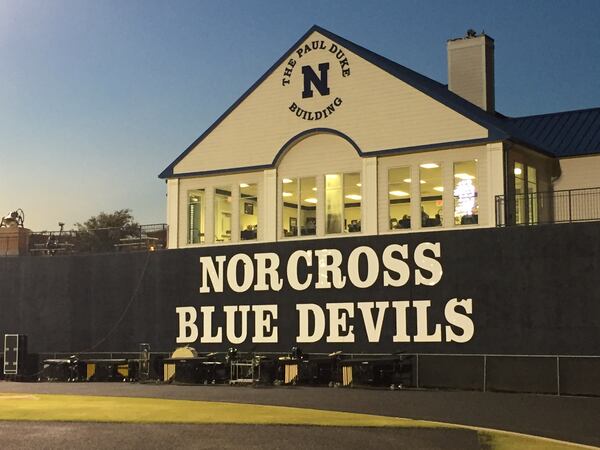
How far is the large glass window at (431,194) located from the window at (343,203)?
93.5 inches

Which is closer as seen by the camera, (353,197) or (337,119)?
(353,197)

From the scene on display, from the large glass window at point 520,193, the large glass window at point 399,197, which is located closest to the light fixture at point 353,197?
the large glass window at point 399,197

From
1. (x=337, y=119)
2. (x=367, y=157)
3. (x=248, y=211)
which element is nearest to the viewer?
(x=367, y=157)

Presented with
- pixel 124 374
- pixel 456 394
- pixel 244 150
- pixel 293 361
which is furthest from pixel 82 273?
pixel 456 394

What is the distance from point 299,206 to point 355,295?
4.49m

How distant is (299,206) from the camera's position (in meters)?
34.7

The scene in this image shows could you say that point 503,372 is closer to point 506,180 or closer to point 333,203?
point 506,180

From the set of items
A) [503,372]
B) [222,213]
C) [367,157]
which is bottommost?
[503,372]

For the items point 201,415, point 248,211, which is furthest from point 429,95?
point 201,415

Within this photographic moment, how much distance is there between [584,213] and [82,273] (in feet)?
62.6

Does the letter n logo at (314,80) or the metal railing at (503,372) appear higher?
the letter n logo at (314,80)

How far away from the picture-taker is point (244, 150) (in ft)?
Answer: 118

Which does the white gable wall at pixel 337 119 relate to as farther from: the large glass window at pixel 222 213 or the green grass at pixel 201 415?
the green grass at pixel 201 415

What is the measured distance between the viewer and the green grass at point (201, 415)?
17.3 metres
